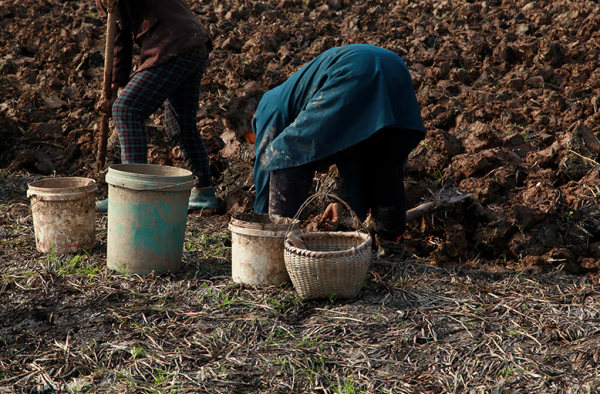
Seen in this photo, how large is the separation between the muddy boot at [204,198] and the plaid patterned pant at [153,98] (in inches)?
15.1

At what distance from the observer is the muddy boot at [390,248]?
10.4ft

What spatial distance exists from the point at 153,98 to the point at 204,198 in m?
0.80

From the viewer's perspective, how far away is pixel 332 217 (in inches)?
126

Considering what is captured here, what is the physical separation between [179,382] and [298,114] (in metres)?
1.42

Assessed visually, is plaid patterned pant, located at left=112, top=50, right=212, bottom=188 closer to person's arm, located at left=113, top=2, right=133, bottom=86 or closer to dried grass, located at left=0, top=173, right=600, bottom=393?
person's arm, located at left=113, top=2, right=133, bottom=86

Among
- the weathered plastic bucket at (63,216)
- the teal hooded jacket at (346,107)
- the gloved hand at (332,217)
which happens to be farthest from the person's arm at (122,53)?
the gloved hand at (332,217)

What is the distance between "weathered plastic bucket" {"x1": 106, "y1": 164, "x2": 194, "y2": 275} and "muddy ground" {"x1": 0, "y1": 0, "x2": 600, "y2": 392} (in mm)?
110

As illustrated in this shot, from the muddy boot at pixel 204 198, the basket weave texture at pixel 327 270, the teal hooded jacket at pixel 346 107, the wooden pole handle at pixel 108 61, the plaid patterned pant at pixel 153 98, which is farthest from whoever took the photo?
the muddy boot at pixel 204 198

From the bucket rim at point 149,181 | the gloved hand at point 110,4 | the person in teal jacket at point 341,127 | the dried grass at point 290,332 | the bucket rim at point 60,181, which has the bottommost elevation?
the dried grass at point 290,332

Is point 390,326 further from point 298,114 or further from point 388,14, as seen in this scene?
point 388,14

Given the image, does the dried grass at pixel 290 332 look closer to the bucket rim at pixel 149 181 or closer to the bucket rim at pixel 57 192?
the bucket rim at pixel 57 192

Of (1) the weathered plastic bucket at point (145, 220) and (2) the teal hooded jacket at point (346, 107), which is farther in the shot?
(1) the weathered plastic bucket at point (145, 220)

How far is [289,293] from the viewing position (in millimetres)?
2721

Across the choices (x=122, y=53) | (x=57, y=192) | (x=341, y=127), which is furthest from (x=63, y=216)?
(x=341, y=127)
